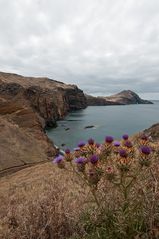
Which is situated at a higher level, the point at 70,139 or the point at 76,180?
the point at 76,180

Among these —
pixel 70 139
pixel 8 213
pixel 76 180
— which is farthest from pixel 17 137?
pixel 70 139

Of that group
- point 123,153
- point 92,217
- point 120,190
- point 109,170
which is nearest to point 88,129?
point 92,217

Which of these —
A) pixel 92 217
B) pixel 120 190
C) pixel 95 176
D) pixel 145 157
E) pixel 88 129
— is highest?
pixel 145 157

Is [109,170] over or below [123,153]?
below

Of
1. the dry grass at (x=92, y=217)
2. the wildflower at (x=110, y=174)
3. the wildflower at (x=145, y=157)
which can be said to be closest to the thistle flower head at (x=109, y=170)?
the wildflower at (x=110, y=174)

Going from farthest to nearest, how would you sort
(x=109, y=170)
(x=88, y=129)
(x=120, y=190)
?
1. (x=88, y=129)
2. (x=120, y=190)
3. (x=109, y=170)

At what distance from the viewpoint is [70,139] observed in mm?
70375

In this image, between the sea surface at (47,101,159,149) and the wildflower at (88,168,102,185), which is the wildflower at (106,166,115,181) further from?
the sea surface at (47,101,159,149)

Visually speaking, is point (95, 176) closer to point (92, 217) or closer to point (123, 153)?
point (123, 153)

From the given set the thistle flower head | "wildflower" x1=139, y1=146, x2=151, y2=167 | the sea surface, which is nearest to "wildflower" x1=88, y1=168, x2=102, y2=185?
the thistle flower head

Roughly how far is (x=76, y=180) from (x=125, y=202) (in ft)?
19.9

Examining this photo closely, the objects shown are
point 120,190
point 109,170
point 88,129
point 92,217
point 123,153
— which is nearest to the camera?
point 123,153

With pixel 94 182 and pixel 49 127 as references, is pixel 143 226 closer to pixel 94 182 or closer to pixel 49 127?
pixel 94 182

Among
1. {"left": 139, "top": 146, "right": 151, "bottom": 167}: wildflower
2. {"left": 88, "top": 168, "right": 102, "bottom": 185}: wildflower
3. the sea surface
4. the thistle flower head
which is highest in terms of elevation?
{"left": 139, "top": 146, "right": 151, "bottom": 167}: wildflower
